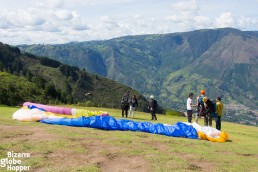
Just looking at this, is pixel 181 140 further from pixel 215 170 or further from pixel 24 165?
pixel 24 165

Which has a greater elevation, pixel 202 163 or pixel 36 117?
pixel 36 117

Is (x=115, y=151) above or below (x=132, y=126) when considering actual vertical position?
below

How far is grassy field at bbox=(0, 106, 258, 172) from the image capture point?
1519 cm

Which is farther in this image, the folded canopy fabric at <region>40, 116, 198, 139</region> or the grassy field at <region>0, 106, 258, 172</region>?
the folded canopy fabric at <region>40, 116, 198, 139</region>

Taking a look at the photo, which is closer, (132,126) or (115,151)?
(115,151)

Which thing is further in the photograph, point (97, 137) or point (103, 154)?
point (97, 137)

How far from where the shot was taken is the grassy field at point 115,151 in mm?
15188

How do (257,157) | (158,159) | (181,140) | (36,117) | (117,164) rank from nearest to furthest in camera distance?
1. (117,164)
2. (158,159)
3. (257,157)
4. (181,140)
5. (36,117)

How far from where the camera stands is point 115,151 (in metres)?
17.8

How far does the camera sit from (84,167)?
47.6 ft

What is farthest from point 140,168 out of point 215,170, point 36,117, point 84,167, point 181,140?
point 36,117

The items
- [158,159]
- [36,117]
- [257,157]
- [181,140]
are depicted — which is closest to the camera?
[158,159]

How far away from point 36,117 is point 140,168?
14.0 meters

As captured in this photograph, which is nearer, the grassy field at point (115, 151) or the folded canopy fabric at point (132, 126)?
the grassy field at point (115, 151)
